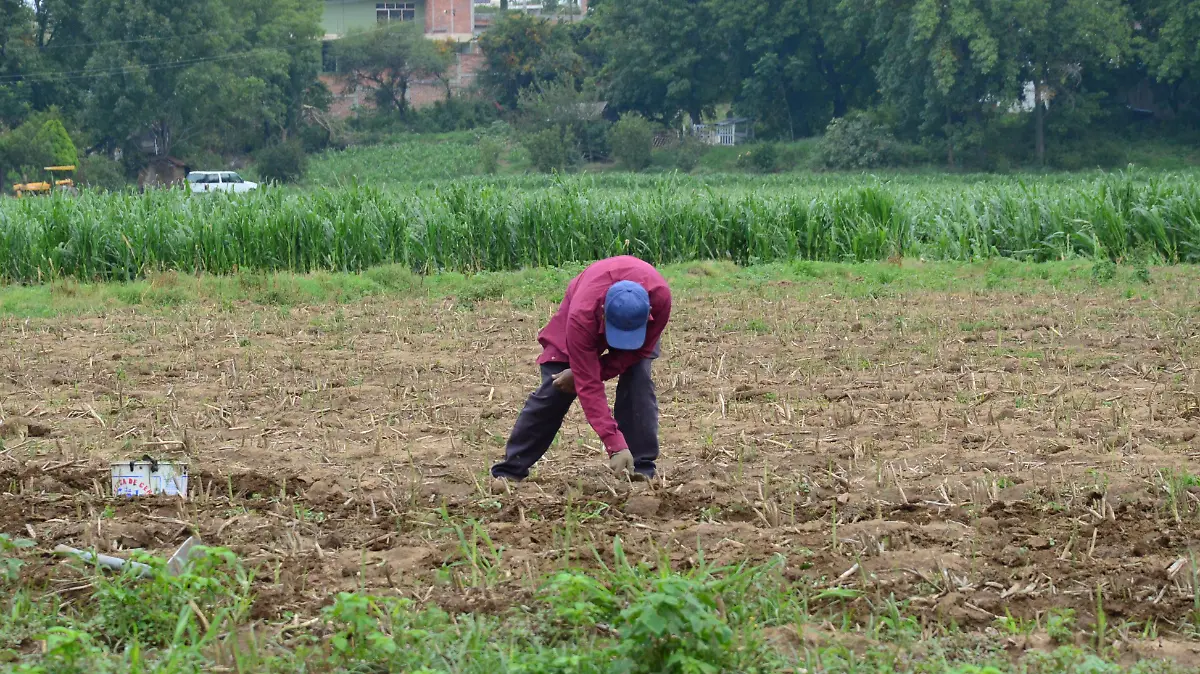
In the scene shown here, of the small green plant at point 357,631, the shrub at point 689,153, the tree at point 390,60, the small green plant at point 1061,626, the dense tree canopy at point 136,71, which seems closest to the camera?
the small green plant at point 357,631

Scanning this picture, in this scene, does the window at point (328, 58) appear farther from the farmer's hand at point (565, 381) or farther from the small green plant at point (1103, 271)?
the farmer's hand at point (565, 381)

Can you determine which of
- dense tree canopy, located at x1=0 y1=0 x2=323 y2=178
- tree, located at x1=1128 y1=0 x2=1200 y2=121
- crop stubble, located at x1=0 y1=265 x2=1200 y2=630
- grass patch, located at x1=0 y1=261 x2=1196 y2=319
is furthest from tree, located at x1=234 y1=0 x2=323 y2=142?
crop stubble, located at x1=0 y1=265 x2=1200 y2=630


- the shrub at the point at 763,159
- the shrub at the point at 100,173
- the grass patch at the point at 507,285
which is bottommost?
the shrub at the point at 100,173

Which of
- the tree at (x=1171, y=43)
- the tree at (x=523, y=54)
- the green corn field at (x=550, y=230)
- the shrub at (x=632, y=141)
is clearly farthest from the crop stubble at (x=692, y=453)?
the tree at (x=523, y=54)

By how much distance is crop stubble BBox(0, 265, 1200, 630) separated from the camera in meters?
4.73

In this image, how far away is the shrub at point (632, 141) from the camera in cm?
5525

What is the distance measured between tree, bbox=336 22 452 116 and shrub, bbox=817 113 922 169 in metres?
23.3

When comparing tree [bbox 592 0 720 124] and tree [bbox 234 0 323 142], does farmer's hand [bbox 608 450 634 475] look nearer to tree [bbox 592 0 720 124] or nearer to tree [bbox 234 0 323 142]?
tree [bbox 234 0 323 142]

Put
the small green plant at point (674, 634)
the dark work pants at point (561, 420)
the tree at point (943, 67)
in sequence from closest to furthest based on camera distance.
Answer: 1. the small green plant at point (674, 634)
2. the dark work pants at point (561, 420)
3. the tree at point (943, 67)

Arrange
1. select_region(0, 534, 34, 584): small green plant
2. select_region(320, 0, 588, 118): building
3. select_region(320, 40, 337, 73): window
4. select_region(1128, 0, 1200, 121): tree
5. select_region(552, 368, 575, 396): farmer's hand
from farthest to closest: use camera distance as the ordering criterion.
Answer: select_region(320, 0, 588, 118): building < select_region(320, 40, 337, 73): window < select_region(1128, 0, 1200, 121): tree < select_region(552, 368, 575, 396): farmer's hand < select_region(0, 534, 34, 584): small green plant

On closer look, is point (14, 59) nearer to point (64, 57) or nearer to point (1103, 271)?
point (64, 57)

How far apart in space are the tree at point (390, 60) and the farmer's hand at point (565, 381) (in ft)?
201

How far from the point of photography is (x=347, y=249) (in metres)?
16.1

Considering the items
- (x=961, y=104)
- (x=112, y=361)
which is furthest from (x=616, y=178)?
(x=112, y=361)
